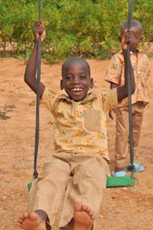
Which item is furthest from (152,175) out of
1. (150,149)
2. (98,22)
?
(98,22)

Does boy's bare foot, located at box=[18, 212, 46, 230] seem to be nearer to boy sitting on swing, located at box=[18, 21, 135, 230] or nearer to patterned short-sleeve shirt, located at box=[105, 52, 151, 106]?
boy sitting on swing, located at box=[18, 21, 135, 230]

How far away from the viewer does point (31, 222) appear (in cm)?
367

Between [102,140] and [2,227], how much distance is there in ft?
4.51

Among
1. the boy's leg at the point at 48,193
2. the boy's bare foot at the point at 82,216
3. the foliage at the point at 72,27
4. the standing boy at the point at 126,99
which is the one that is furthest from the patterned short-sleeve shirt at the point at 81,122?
the foliage at the point at 72,27

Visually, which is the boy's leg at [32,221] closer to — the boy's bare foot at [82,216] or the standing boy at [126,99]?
the boy's bare foot at [82,216]

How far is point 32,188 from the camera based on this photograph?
403 cm

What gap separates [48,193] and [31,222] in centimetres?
32

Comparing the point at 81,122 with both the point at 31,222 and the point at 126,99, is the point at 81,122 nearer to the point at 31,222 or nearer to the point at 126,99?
the point at 31,222

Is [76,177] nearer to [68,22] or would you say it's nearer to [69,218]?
[69,218]

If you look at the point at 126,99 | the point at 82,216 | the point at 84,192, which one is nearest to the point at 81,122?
the point at 84,192

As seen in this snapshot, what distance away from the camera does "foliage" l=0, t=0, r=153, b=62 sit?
43.5 feet

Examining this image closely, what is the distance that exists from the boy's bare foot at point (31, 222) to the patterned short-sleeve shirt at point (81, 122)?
702 millimetres

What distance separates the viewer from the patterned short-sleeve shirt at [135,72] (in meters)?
5.89

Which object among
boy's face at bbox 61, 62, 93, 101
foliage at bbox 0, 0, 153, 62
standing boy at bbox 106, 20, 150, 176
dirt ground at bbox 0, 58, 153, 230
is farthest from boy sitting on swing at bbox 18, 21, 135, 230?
foliage at bbox 0, 0, 153, 62
